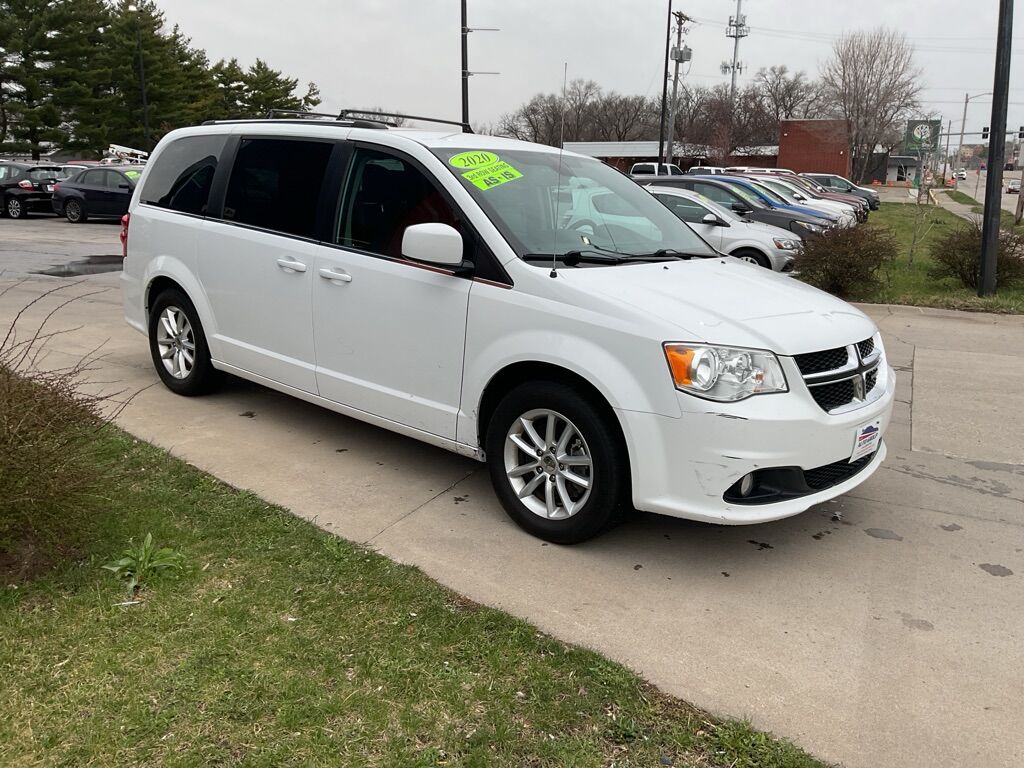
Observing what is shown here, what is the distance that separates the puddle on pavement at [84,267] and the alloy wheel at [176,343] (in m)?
7.51

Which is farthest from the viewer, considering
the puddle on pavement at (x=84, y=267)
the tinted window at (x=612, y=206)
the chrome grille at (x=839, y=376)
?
the puddle on pavement at (x=84, y=267)

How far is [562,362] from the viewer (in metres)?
3.72

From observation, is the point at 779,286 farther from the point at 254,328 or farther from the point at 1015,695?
the point at 254,328

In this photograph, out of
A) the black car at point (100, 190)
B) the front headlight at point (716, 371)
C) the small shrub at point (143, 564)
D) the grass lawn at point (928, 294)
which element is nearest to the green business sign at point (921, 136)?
the grass lawn at point (928, 294)

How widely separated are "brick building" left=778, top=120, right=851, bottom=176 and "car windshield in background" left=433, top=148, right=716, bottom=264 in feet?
200

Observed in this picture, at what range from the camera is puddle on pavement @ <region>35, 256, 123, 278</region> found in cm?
1280

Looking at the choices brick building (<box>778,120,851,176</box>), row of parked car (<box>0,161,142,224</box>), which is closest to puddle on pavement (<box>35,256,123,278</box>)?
row of parked car (<box>0,161,142,224</box>)

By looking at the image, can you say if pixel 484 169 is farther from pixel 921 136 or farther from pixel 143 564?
pixel 921 136

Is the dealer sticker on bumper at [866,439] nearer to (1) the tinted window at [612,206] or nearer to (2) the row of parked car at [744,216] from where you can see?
(1) the tinted window at [612,206]

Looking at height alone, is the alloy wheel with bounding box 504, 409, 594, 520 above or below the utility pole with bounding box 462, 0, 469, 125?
below

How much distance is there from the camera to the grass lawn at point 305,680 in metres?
2.54

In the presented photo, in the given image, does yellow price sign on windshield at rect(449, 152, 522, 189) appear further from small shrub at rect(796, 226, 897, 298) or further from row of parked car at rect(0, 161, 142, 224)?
row of parked car at rect(0, 161, 142, 224)

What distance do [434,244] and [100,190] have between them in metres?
22.2

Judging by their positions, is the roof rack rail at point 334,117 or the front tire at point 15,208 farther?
the front tire at point 15,208
